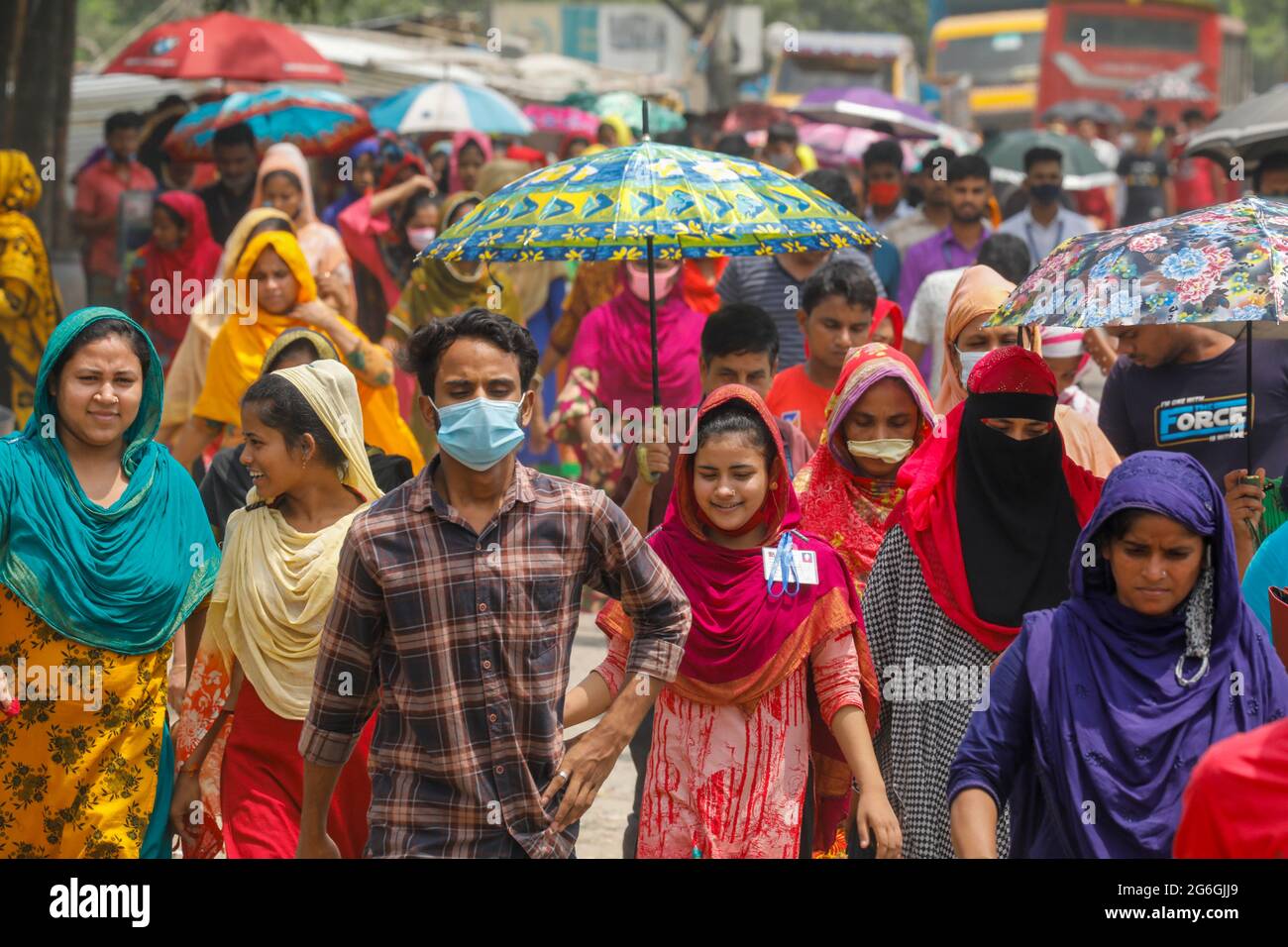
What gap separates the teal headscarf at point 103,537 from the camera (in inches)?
178

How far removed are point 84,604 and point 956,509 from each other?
6.37ft

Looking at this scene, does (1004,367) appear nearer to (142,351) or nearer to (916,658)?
(916,658)

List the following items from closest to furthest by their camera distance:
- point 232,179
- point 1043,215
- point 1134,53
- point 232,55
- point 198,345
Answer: point 198,345 → point 1043,215 → point 232,179 → point 232,55 → point 1134,53

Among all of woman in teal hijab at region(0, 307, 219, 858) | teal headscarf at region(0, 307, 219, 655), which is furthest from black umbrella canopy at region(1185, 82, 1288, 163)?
woman in teal hijab at region(0, 307, 219, 858)

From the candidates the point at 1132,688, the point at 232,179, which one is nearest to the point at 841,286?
the point at 1132,688

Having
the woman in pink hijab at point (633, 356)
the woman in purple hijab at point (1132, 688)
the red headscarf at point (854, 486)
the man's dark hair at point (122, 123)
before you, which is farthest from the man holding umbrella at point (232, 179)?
the woman in purple hijab at point (1132, 688)

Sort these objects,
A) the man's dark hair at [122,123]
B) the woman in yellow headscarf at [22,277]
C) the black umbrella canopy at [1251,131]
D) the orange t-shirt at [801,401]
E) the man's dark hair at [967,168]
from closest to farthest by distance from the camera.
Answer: the orange t-shirt at [801,401], the woman in yellow headscarf at [22,277], the man's dark hair at [967,168], the black umbrella canopy at [1251,131], the man's dark hair at [122,123]

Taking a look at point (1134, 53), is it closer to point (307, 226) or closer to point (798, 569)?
point (307, 226)

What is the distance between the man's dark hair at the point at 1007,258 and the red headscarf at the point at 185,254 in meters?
4.36

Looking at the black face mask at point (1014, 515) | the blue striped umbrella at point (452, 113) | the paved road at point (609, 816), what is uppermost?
the blue striped umbrella at point (452, 113)

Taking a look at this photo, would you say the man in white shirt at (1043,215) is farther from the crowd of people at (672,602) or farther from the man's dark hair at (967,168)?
the crowd of people at (672,602)

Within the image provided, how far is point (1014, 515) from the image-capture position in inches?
176

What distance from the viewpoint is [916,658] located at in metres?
4.55

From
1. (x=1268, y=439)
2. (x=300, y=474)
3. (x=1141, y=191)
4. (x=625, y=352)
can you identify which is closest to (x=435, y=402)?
(x=300, y=474)
